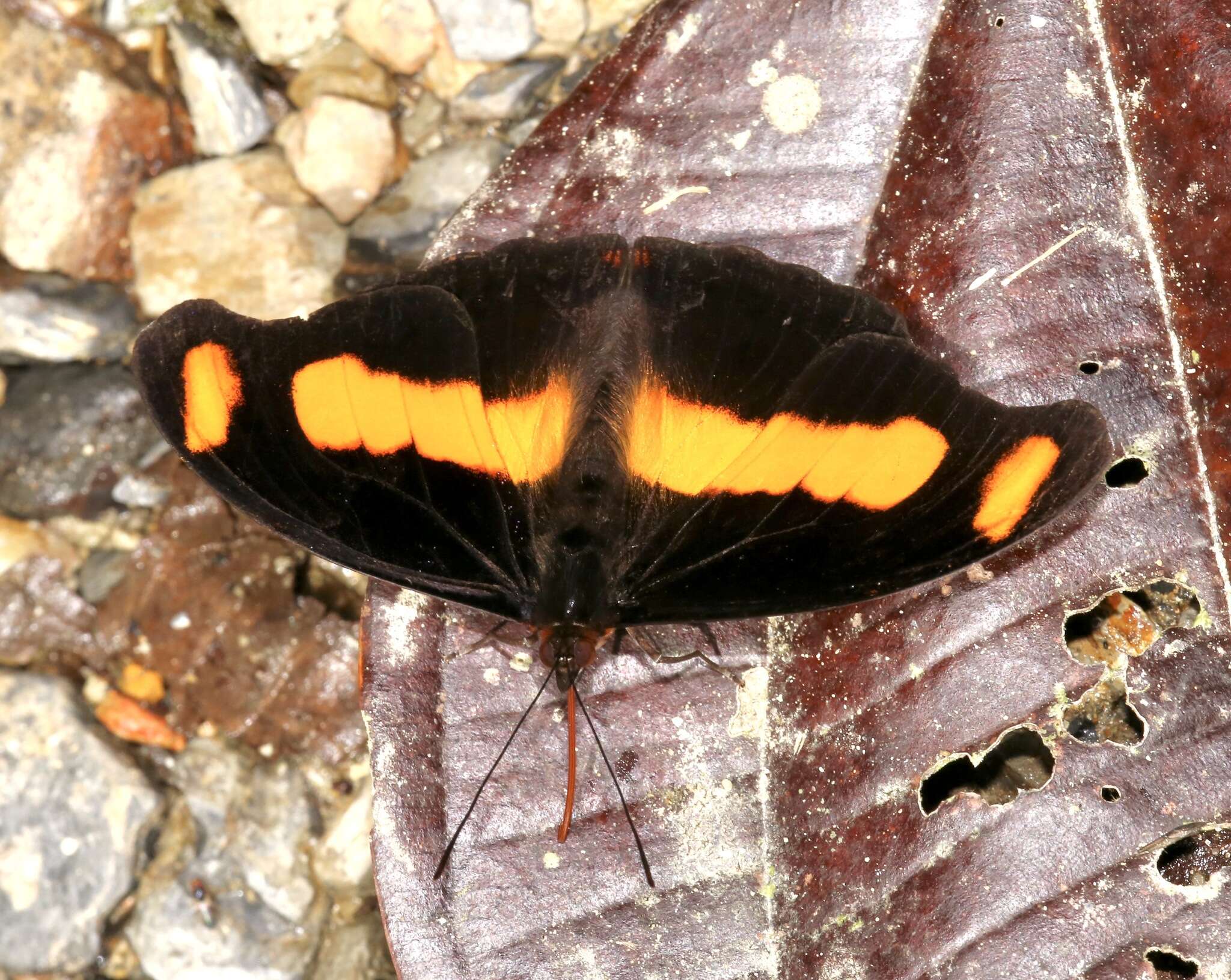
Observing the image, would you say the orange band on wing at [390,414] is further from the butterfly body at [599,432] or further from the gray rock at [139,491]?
the gray rock at [139,491]

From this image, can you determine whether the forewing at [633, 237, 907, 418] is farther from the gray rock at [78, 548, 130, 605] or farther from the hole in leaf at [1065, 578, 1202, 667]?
the gray rock at [78, 548, 130, 605]

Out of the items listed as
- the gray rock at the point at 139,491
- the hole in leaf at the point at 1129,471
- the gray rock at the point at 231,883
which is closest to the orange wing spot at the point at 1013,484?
the hole in leaf at the point at 1129,471

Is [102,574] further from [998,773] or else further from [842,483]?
[998,773]

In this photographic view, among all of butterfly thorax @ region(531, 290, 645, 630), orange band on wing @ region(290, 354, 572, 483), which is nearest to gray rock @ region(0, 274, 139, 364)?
orange band on wing @ region(290, 354, 572, 483)

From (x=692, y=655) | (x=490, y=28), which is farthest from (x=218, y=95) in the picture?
(x=692, y=655)

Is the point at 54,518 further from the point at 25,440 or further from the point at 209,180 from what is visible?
the point at 209,180

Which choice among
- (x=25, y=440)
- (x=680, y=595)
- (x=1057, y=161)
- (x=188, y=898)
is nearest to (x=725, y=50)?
(x=1057, y=161)
